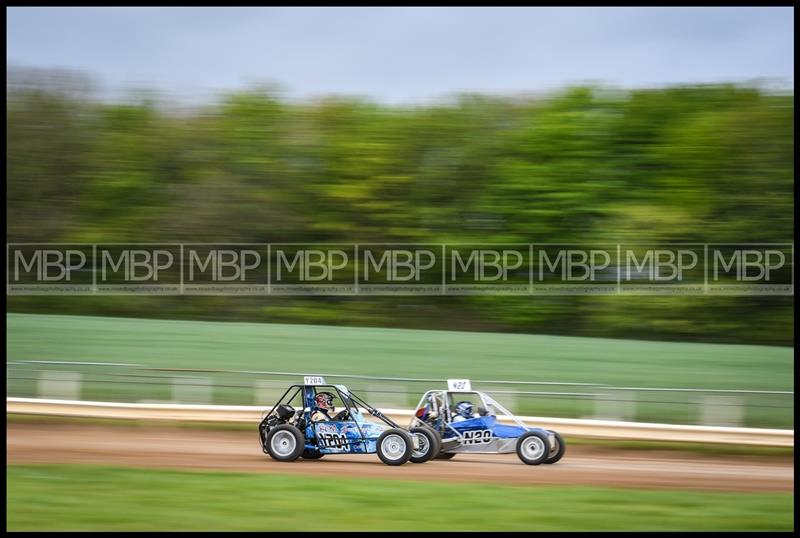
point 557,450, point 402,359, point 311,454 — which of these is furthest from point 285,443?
point 402,359

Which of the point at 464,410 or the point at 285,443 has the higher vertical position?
the point at 464,410

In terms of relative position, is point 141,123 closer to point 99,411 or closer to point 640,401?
point 99,411

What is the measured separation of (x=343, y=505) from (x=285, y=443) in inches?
62.8

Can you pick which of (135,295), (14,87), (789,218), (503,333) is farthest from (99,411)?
(789,218)

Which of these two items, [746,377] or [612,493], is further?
[746,377]

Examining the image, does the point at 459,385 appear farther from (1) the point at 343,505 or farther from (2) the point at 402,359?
(2) the point at 402,359

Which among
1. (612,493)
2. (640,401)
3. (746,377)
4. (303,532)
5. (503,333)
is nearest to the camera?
(303,532)

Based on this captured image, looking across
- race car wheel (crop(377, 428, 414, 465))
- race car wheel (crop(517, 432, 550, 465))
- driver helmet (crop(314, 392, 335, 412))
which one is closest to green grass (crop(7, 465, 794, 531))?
race car wheel (crop(377, 428, 414, 465))

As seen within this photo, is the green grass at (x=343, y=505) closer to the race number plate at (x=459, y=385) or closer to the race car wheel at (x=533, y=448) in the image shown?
the race car wheel at (x=533, y=448)

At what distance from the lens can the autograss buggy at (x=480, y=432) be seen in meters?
8.39

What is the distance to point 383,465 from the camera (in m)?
8.59

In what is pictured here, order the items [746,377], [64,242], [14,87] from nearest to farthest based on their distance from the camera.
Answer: [746,377] < [64,242] < [14,87]

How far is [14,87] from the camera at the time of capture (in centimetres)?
1717

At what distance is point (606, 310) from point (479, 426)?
6.45m
